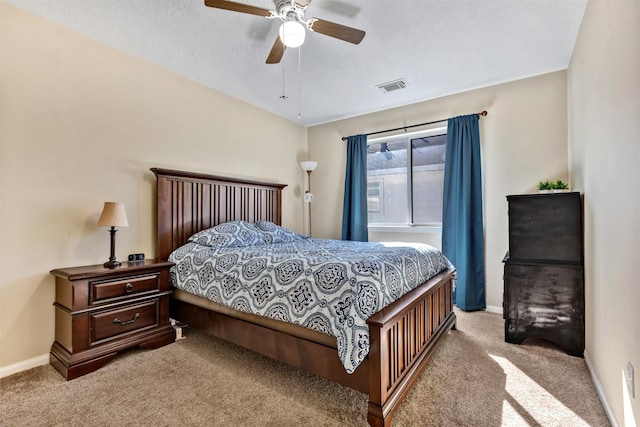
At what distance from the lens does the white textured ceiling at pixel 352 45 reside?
2215mm

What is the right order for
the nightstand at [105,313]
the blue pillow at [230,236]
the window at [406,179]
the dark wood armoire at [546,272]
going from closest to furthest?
the nightstand at [105,313]
the dark wood armoire at [546,272]
the blue pillow at [230,236]
the window at [406,179]

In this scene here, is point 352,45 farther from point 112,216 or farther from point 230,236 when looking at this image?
point 112,216

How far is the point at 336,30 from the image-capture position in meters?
2.03

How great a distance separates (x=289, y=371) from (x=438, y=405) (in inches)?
38.8

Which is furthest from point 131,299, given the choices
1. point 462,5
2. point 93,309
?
point 462,5

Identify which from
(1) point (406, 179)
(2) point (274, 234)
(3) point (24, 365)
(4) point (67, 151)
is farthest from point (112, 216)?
(1) point (406, 179)

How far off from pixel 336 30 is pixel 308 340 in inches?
80.9

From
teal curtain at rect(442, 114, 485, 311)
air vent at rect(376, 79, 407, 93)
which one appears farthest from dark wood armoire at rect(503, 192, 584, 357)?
air vent at rect(376, 79, 407, 93)

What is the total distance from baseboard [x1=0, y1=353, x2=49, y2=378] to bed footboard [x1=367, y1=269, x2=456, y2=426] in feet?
8.17

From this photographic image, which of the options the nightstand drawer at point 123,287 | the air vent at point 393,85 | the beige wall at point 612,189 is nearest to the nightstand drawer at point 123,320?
the nightstand drawer at point 123,287

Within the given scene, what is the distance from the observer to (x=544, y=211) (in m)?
2.47

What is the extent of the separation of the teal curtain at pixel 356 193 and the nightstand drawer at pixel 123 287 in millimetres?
2674

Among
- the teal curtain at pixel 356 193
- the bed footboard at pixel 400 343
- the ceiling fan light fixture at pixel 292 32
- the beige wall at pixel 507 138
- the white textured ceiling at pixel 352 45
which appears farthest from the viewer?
the teal curtain at pixel 356 193

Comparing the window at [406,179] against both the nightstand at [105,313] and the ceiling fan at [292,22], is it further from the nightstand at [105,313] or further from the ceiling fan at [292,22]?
the nightstand at [105,313]
